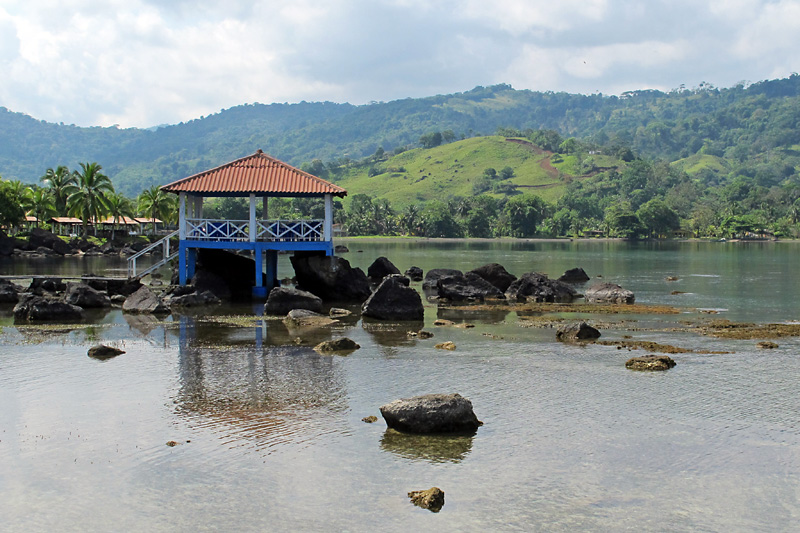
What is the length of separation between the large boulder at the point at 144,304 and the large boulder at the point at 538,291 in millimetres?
18043

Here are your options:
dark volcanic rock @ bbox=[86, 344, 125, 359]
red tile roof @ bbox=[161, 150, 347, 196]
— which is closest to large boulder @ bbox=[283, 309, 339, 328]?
dark volcanic rock @ bbox=[86, 344, 125, 359]

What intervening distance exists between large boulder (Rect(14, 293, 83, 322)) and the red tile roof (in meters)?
8.21

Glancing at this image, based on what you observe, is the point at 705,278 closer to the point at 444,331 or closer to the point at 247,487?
the point at 444,331

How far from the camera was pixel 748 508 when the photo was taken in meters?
12.8

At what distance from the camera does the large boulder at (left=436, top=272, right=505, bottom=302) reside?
41.2m

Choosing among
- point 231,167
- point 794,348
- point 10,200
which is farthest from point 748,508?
point 10,200

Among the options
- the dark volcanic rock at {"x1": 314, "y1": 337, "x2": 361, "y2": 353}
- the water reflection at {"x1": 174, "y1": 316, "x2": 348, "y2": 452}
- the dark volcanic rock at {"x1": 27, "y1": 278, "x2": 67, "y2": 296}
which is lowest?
the water reflection at {"x1": 174, "y1": 316, "x2": 348, "y2": 452}

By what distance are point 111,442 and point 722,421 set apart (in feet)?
42.7

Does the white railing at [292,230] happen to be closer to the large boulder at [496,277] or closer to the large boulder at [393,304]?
the large boulder at [393,304]

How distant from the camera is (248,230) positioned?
135 feet

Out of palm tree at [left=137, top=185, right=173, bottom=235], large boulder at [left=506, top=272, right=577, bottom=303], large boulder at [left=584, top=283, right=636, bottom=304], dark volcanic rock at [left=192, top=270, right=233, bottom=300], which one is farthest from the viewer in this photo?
palm tree at [left=137, top=185, right=173, bottom=235]

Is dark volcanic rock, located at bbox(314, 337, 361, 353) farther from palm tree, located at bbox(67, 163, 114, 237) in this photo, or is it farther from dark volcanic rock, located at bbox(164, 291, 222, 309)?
palm tree, located at bbox(67, 163, 114, 237)

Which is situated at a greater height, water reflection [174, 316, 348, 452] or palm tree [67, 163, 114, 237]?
palm tree [67, 163, 114, 237]

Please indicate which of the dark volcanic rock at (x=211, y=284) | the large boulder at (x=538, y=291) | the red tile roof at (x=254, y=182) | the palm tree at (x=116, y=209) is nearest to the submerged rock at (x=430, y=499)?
the red tile roof at (x=254, y=182)
